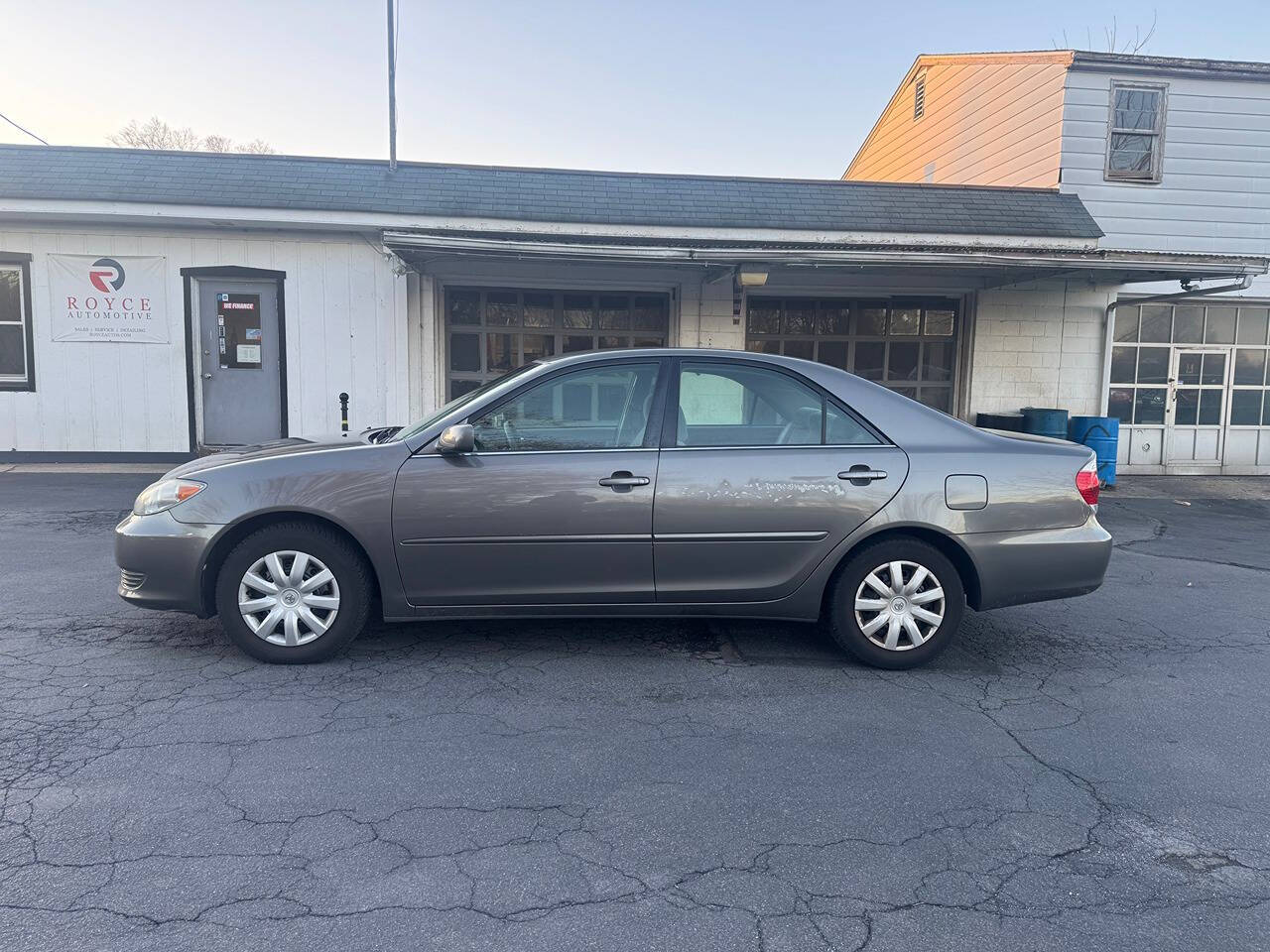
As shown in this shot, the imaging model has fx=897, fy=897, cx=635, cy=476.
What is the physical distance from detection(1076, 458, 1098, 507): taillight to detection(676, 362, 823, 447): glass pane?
1367 millimetres

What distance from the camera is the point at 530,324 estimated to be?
12344 millimetres

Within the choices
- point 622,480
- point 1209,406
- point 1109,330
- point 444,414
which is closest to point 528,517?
point 622,480

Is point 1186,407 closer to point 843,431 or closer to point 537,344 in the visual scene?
point 537,344

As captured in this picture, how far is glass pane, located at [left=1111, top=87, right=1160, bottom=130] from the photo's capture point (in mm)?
12930

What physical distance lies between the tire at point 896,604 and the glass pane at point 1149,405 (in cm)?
1062

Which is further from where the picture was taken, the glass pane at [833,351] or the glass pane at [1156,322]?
the glass pane at [1156,322]

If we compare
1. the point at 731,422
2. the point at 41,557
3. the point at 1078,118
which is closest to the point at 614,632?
the point at 731,422

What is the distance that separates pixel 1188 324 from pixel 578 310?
9.02m

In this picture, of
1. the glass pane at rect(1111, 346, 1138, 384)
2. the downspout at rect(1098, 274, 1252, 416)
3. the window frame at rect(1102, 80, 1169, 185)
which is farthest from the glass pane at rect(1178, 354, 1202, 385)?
the window frame at rect(1102, 80, 1169, 185)

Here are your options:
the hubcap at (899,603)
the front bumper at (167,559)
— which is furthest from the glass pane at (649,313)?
the front bumper at (167,559)

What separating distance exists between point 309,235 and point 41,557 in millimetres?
5827

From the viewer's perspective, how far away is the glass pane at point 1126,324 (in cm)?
1310

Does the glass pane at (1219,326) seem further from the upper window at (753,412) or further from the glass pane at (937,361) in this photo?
the upper window at (753,412)

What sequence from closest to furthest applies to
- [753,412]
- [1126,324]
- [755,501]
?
[755,501] < [753,412] < [1126,324]
